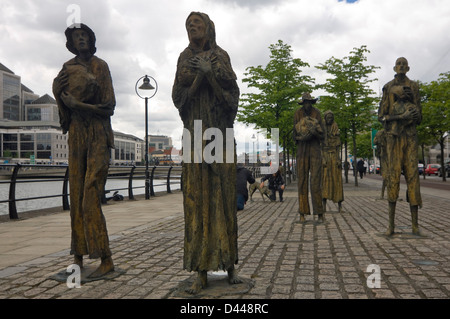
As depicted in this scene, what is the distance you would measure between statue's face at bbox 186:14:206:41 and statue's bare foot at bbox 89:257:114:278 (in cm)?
257

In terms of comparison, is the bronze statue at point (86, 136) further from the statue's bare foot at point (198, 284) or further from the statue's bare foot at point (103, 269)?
the statue's bare foot at point (198, 284)

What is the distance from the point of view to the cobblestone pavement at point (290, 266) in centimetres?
394

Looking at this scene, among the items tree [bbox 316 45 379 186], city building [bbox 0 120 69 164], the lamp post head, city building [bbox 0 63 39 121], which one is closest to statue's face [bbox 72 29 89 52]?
the lamp post head

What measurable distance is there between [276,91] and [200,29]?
20435 mm

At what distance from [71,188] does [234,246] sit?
195cm

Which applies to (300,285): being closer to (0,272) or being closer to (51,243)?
(0,272)

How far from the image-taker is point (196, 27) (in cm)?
393

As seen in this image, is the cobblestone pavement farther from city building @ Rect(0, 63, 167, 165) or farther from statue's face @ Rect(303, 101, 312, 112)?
city building @ Rect(0, 63, 167, 165)

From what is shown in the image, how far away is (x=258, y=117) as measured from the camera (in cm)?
2359

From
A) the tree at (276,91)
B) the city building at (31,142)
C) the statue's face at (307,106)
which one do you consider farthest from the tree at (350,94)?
the city building at (31,142)

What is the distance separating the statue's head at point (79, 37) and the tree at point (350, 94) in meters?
21.6

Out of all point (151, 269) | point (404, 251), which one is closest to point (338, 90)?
point (404, 251)

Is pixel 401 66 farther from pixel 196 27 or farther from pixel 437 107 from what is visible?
pixel 437 107

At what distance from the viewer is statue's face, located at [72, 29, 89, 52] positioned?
187 inches
